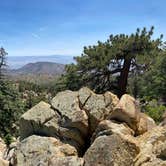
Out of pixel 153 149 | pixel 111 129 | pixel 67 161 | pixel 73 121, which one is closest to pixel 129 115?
pixel 111 129

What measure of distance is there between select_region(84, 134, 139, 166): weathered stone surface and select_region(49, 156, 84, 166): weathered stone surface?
0.27 metres

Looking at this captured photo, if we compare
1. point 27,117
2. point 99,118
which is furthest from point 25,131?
point 99,118

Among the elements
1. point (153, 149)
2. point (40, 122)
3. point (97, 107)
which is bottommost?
point (153, 149)

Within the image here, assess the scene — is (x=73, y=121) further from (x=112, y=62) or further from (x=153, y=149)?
(x=112, y=62)

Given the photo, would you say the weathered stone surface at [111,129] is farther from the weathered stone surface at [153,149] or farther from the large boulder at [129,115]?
the weathered stone surface at [153,149]

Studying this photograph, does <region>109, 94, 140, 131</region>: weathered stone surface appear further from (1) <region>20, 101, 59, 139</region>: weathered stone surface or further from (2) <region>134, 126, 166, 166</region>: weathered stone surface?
(1) <region>20, 101, 59, 139</region>: weathered stone surface

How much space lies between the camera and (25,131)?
53.3 ft

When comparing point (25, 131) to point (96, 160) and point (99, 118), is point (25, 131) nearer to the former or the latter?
point (99, 118)

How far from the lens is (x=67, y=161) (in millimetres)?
13125

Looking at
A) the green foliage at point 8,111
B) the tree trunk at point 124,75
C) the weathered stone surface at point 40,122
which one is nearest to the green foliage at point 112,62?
the tree trunk at point 124,75

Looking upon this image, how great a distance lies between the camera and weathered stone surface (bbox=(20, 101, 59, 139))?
606 inches

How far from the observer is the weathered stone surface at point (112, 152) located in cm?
1264

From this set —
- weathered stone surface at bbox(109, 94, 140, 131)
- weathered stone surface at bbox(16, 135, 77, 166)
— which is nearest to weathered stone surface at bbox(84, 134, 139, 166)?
weathered stone surface at bbox(16, 135, 77, 166)

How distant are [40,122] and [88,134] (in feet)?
7.36
